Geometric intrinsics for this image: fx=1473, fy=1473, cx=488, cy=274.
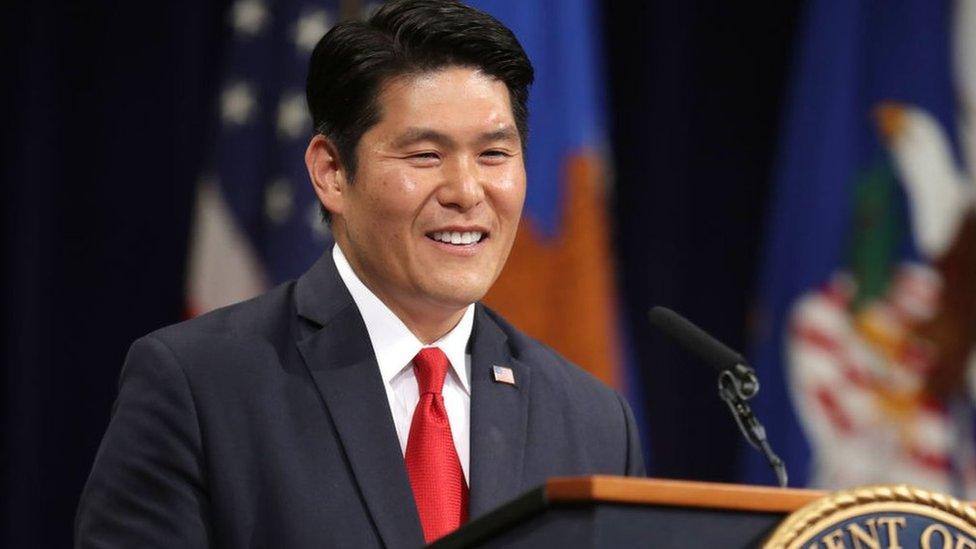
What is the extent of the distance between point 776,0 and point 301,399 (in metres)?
3.56

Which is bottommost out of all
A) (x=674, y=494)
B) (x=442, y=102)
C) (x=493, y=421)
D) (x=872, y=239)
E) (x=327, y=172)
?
(x=872, y=239)

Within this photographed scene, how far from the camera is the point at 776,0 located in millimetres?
5246

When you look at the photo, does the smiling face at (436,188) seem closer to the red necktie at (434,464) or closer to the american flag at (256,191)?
→ the red necktie at (434,464)

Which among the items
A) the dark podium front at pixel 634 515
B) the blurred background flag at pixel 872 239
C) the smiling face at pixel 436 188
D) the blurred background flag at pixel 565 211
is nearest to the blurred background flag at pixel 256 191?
the blurred background flag at pixel 565 211

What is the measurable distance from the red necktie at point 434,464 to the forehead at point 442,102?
1.19 feet

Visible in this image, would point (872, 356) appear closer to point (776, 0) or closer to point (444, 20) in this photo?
point (776, 0)

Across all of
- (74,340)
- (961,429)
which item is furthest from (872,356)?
(74,340)

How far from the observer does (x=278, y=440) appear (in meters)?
2.08

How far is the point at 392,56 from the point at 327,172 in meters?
0.22

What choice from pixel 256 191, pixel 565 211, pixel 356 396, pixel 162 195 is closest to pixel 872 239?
pixel 565 211

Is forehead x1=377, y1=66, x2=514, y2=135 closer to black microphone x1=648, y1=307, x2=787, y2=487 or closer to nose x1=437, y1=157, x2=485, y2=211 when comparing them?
nose x1=437, y1=157, x2=485, y2=211

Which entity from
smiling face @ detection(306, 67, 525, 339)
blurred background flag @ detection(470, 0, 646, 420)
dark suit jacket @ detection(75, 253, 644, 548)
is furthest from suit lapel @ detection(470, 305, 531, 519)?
blurred background flag @ detection(470, 0, 646, 420)

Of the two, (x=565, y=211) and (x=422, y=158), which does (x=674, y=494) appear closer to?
(x=422, y=158)

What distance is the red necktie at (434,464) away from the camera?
6.91 ft
